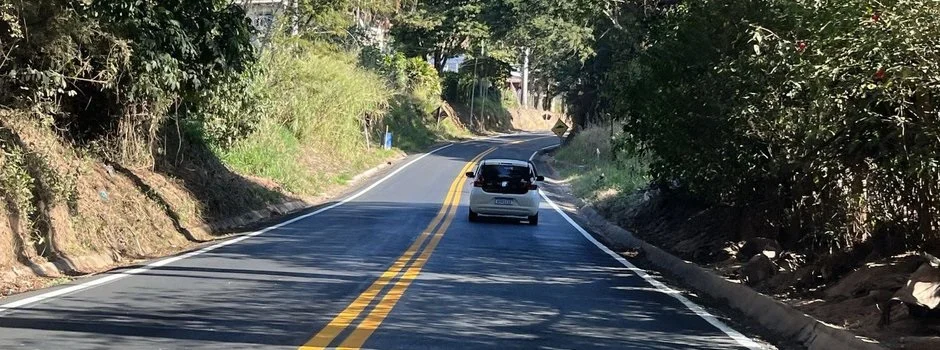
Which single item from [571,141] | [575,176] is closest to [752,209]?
[575,176]

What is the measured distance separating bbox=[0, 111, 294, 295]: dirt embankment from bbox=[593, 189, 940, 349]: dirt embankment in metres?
8.59

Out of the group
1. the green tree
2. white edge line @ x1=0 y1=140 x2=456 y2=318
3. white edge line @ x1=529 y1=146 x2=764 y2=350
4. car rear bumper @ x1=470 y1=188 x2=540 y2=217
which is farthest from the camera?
the green tree

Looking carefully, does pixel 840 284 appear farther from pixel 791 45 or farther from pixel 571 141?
pixel 571 141

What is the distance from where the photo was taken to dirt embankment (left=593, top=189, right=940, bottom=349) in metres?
8.58

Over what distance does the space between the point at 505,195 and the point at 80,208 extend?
36.2 ft

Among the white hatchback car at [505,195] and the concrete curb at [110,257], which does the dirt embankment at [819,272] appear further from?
the concrete curb at [110,257]

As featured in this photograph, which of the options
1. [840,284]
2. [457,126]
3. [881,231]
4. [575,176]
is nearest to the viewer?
[840,284]

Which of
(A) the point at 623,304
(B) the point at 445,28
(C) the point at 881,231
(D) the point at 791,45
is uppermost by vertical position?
(B) the point at 445,28

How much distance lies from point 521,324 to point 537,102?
11691 centimetres

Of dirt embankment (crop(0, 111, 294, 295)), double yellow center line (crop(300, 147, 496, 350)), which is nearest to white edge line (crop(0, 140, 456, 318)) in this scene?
dirt embankment (crop(0, 111, 294, 295))

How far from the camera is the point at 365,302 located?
10.8 metres

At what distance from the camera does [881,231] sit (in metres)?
11.5

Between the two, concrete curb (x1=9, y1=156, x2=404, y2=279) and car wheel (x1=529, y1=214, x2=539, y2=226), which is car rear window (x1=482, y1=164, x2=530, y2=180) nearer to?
car wheel (x1=529, y1=214, x2=539, y2=226)

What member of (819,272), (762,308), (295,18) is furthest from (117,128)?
(295,18)
